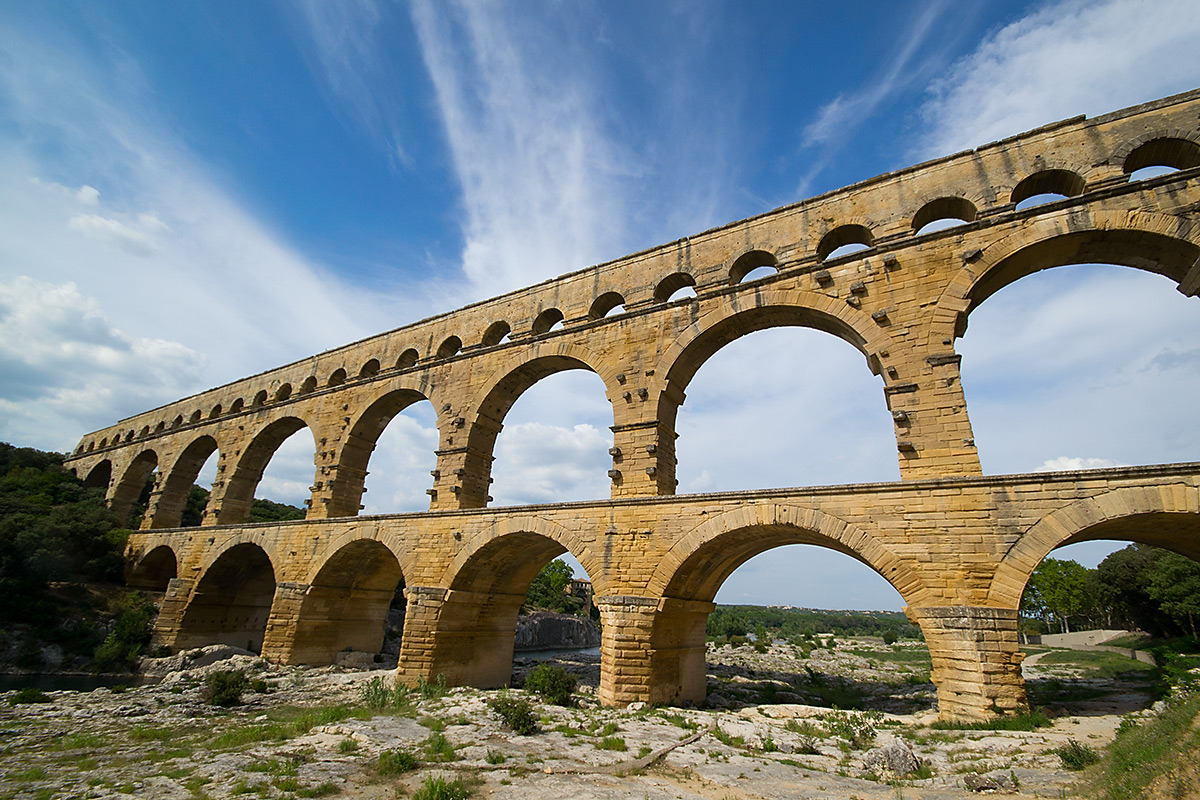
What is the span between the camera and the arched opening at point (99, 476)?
103 ft

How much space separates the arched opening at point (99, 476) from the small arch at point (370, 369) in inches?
844

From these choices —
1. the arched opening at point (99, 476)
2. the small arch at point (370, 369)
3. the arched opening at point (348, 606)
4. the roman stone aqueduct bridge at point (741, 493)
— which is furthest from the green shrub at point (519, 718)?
the arched opening at point (99, 476)

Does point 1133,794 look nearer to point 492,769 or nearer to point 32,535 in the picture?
point 492,769

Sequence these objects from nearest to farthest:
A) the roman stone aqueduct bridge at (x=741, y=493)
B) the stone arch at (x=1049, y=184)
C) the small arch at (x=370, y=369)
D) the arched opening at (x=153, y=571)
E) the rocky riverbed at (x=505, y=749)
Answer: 1. the rocky riverbed at (x=505, y=749)
2. the roman stone aqueduct bridge at (x=741, y=493)
3. the stone arch at (x=1049, y=184)
4. the small arch at (x=370, y=369)
5. the arched opening at (x=153, y=571)

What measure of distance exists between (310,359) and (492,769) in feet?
62.4

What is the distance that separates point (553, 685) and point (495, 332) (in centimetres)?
1011

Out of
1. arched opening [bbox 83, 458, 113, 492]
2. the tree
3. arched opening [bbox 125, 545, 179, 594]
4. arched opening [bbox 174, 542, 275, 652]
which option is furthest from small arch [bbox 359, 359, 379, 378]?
Result: the tree

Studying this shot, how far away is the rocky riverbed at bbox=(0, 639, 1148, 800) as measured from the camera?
6016mm

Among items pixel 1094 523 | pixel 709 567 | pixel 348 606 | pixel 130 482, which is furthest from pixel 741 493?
pixel 130 482

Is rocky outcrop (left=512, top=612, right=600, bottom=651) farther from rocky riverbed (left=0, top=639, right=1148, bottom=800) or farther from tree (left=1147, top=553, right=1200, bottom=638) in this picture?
tree (left=1147, top=553, right=1200, bottom=638)

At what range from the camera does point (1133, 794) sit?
13.7 feet

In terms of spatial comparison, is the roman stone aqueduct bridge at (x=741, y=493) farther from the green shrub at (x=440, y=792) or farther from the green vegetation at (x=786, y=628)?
the green vegetation at (x=786, y=628)

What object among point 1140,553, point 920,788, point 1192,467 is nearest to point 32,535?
point 920,788

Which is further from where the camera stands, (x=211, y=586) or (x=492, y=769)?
(x=211, y=586)
